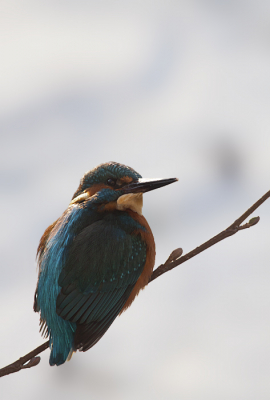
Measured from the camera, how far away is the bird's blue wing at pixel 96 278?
3178 millimetres

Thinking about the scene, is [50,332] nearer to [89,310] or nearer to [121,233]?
[89,310]

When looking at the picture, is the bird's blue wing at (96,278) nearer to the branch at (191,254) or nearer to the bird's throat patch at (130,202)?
the bird's throat patch at (130,202)

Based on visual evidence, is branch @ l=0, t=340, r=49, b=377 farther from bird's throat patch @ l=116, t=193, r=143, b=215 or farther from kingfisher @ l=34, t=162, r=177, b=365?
bird's throat patch @ l=116, t=193, r=143, b=215

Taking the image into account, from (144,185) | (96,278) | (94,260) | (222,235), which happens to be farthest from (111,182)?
(222,235)

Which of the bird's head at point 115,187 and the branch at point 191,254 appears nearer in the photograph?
the branch at point 191,254

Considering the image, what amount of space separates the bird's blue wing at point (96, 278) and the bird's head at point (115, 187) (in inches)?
7.9

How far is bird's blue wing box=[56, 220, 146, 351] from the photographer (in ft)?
10.4

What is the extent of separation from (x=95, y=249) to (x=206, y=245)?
1.03m

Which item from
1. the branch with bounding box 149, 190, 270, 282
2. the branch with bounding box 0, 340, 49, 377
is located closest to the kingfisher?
the branch with bounding box 0, 340, 49, 377

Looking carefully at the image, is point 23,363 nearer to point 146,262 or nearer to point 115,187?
point 146,262

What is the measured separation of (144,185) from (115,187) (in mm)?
289

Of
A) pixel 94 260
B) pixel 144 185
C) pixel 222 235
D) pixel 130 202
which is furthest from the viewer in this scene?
pixel 130 202

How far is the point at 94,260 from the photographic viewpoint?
10.7 ft

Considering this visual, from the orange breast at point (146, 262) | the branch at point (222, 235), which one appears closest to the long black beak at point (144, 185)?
the orange breast at point (146, 262)
